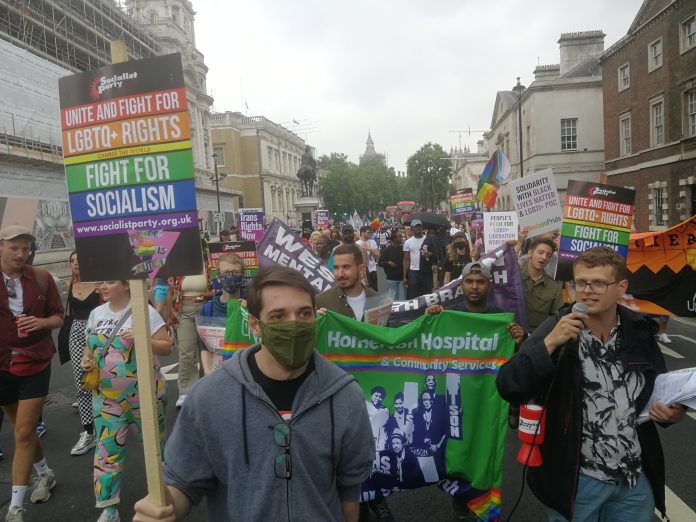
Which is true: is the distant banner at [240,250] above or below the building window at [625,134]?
below

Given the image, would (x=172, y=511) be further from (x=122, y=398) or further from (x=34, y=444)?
(x=34, y=444)

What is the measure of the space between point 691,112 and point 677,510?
2525 cm

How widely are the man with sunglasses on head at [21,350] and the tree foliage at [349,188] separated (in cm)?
8655

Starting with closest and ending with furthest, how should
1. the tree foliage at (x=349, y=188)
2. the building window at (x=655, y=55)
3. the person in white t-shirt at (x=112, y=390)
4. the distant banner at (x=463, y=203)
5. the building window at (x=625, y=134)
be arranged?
the person in white t-shirt at (x=112, y=390)
the distant banner at (x=463, y=203)
the building window at (x=655, y=55)
the building window at (x=625, y=134)
the tree foliage at (x=349, y=188)

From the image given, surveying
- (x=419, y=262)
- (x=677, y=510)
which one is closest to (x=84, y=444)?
(x=677, y=510)

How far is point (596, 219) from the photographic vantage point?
566cm

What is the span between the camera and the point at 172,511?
1.68 metres

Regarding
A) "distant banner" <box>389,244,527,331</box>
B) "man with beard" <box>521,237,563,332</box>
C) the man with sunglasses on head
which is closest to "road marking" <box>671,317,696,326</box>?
"man with beard" <box>521,237,563,332</box>

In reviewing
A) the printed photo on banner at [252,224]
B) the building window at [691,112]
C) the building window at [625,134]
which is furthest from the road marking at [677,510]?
the building window at [625,134]

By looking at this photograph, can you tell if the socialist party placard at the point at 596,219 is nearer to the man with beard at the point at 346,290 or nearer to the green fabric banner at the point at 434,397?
the man with beard at the point at 346,290

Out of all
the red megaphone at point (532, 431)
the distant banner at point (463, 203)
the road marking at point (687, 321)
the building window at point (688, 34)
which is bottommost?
the road marking at point (687, 321)

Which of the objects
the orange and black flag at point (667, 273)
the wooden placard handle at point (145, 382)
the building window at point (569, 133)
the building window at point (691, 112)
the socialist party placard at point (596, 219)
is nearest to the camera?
the wooden placard handle at point (145, 382)

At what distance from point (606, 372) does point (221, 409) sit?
5.58ft

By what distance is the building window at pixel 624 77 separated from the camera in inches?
1143
